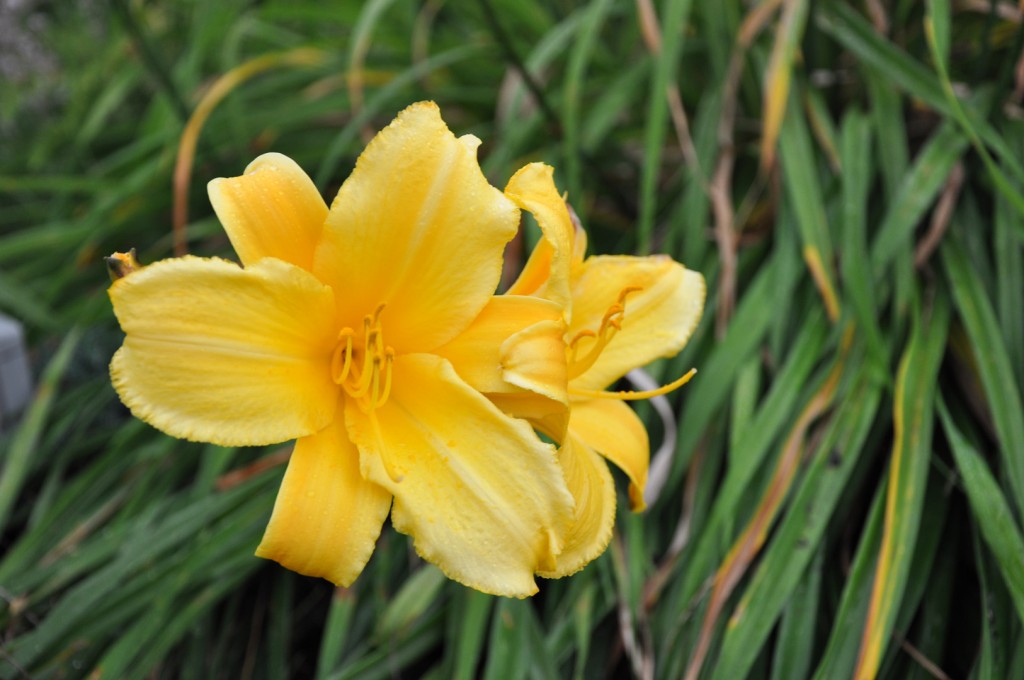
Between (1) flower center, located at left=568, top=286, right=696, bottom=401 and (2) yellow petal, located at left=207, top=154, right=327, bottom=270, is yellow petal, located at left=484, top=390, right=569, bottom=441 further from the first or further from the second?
(2) yellow petal, located at left=207, top=154, right=327, bottom=270

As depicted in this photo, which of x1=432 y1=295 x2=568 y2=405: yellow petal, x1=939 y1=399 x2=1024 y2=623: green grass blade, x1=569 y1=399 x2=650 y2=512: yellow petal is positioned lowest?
x1=939 y1=399 x2=1024 y2=623: green grass blade

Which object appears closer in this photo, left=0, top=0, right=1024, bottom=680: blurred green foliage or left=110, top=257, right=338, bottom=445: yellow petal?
left=110, top=257, right=338, bottom=445: yellow petal

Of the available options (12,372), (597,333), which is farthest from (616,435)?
(12,372)

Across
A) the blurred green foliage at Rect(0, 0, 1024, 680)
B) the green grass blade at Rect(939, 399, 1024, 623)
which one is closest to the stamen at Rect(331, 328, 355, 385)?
the blurred green foliage at Rect(0, 0, 1024, 680)

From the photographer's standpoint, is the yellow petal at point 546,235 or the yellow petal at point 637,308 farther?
the yellow petal at point 637,308

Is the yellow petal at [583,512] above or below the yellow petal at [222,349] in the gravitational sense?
below

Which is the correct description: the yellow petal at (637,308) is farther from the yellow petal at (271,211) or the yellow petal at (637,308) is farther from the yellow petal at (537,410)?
the yellow petal at (271,211)

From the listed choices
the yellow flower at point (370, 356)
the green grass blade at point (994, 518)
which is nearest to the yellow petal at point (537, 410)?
the yellow flower at point (370, 356)
